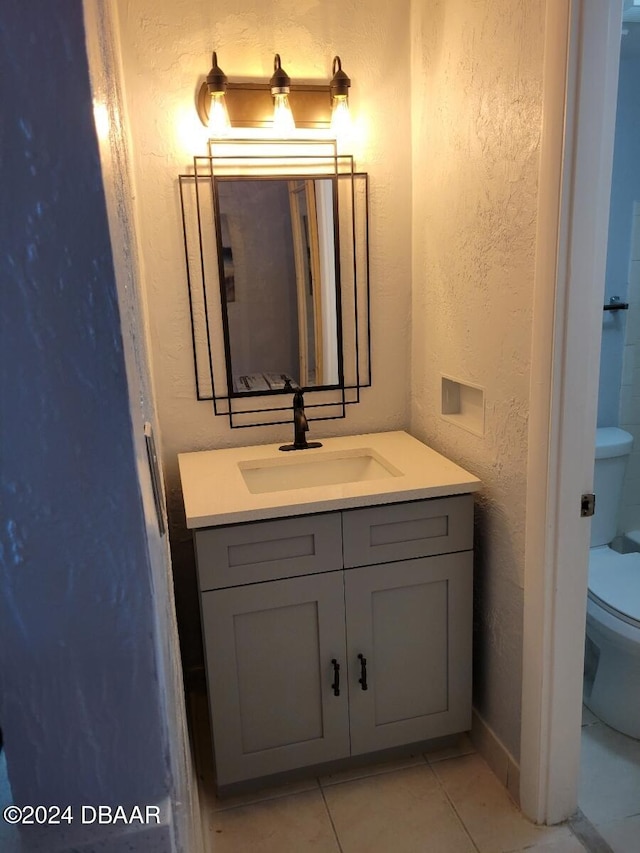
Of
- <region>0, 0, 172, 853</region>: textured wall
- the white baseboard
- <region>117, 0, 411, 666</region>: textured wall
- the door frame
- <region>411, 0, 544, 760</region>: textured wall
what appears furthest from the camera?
<region>117, 0, 411, 666</region>: textured wall

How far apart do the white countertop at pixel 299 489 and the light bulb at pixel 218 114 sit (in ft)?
3.10

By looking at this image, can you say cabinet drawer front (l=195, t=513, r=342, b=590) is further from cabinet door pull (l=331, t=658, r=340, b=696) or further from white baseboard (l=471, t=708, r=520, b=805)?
white baseboard (l=471, t=708, r=520, b=805)

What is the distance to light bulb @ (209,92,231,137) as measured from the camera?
5.85 feet

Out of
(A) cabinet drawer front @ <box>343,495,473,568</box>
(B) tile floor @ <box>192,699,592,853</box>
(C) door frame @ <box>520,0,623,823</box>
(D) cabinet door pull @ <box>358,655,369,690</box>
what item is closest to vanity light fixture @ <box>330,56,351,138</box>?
(C) door frame @ <box>520,0,623,823</box>

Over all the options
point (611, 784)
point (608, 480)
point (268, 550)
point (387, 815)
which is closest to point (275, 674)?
point (268, 550)

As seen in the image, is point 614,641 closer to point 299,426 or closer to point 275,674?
point 275,674

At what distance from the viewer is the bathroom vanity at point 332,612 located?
160 centimetres

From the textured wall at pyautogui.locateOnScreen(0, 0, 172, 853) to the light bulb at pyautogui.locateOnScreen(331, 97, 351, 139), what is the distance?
1.69 meters

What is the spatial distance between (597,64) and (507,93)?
0.25 meters

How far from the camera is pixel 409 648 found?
5.75ft

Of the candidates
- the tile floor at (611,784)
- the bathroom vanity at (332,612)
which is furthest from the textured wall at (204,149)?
the tile floor at (611,784)

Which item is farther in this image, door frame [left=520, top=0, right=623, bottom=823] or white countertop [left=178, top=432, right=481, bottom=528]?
white countertop [left=178, top=432, right=481, bottom=528]

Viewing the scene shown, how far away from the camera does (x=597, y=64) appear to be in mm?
1236

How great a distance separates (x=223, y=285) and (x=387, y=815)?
154 centimetres
